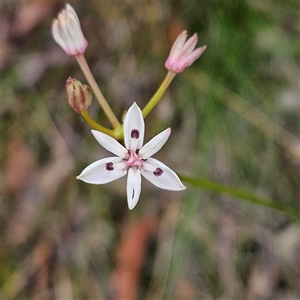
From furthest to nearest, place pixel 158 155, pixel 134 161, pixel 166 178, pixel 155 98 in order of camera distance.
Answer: pixel 158 155 → pixel 155 98 → pixel 134 161 → pixel 166 178

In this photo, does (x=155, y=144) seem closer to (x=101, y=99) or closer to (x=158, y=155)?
(x=101, y=99)

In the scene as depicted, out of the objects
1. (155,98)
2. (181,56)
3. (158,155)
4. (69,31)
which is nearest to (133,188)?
(155,98)

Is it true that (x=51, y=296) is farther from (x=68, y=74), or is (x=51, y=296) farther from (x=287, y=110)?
(x=287, y=110)

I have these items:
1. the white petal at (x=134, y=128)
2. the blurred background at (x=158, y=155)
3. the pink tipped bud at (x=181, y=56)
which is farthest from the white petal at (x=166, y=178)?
the blurred background at (x=158, y=155)

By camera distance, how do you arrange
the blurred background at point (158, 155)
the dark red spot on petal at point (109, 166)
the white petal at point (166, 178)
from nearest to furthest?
1. the white petal at point (166, 178)
2. the dark red spot on petal at point (109, 166)
3. the blurred background at point (158, 155)

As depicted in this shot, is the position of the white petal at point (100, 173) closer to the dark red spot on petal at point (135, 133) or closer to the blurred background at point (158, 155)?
the dark red spot on petal at point (135, 133)

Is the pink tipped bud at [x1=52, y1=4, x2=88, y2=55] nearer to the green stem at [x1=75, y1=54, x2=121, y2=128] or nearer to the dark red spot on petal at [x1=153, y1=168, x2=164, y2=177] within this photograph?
the green stem at [x1=75, y1=54, x2=121, y2=128]

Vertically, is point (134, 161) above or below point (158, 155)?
above

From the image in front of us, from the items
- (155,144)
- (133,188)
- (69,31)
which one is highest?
(69,31)
